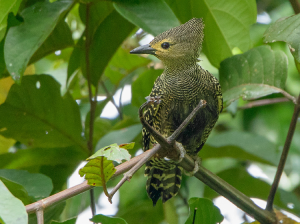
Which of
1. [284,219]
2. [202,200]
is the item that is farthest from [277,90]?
[202,200]

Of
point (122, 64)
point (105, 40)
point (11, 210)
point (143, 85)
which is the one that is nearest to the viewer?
point (11, 210)

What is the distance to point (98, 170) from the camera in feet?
4.34

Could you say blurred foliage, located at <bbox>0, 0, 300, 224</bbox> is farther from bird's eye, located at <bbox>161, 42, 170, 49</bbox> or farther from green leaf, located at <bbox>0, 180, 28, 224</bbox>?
green leaf, located at <bbox>0, 180, 28, 224</bbox>

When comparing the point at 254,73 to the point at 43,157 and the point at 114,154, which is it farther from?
the point at 43,157

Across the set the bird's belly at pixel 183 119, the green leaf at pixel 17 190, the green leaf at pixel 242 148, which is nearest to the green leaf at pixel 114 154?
the green leaf at pixel 17 190

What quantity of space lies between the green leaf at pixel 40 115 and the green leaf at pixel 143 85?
431 mm

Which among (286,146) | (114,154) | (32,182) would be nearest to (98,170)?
(114,154)

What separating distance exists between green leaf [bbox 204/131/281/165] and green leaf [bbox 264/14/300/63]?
109cm

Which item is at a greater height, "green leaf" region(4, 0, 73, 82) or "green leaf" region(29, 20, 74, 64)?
"green leaf" region(4, 0, 73, 82)

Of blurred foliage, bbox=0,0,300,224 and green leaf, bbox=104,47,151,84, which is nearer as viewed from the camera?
blurred foliage, bbox=0,0,300,224

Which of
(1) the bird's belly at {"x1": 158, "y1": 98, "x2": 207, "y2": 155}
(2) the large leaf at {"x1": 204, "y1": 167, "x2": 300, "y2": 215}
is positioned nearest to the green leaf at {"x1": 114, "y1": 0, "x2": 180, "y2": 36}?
(1) the bird's belly at {"x1": 158, "y1": 98, "x2": 207, "y2": 155}

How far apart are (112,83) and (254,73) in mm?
1239

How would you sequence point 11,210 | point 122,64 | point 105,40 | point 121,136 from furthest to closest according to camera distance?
point 122,64
point 121,136
point 105,40
point 11,210

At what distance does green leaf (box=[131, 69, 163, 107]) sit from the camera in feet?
8.63
